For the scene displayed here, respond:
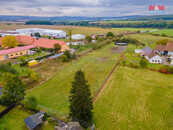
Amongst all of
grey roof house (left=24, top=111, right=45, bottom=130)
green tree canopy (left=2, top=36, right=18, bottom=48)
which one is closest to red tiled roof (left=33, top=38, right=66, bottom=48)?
green tree canopy (left=2, top=36, right=18, bottom=48)

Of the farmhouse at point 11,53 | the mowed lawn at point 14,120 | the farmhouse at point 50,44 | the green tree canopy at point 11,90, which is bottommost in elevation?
the mowed lawn at point 14,120

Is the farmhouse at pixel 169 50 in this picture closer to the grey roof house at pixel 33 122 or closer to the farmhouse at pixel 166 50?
the farmhouse at pixel 166 50

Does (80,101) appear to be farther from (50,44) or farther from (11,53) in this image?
(50,44)

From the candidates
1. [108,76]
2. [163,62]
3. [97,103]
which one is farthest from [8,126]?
[163,62]

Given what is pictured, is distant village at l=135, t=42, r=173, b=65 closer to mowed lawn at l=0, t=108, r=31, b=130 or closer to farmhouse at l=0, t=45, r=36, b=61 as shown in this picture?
mowed lawn at l=0, t=108, r=31, b=130

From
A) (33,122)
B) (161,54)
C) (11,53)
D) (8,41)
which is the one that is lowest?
(33,122)

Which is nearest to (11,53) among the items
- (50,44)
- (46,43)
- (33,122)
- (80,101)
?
(46,43)

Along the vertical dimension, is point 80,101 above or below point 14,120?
above

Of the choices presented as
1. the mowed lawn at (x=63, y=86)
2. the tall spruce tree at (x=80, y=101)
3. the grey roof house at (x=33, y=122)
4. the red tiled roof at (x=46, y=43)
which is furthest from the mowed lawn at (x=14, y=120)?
the red tiled roof at (x=46, y=43)
